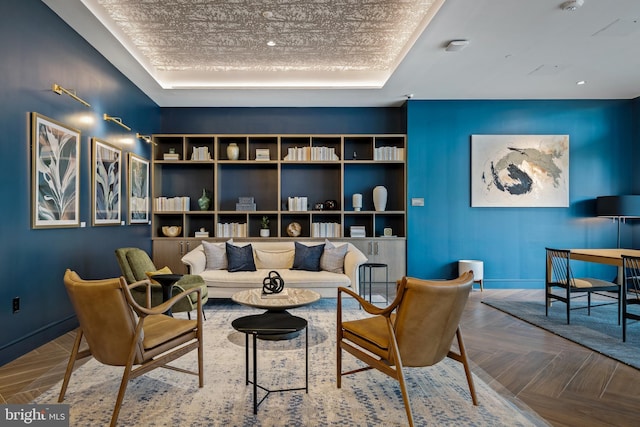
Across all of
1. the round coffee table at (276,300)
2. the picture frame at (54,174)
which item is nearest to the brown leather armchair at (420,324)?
the round coffee table at (276,300)

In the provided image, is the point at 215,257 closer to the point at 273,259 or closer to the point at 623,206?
the point at 273,259

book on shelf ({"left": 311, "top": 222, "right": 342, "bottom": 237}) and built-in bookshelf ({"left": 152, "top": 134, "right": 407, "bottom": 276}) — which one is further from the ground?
built-in bookshelf ({"left": 152, "top": 134, "right": 407, "bottom": 276})

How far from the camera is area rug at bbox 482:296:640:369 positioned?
339cm

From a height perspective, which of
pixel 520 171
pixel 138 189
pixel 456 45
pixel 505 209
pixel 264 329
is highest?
pixel 456 45

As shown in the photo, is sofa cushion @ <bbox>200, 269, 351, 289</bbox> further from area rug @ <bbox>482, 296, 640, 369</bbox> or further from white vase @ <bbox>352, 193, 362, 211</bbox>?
area rug @ <bbox>482, 296, 640, 369</bbox>

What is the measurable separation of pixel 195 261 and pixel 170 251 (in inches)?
64.7

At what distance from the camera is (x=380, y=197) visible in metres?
6.45

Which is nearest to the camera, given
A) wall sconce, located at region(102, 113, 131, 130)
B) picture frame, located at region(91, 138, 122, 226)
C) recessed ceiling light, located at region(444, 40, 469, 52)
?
recessed ceiling light, located at region(444, 40, 469, 52)

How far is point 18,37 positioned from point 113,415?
3194 mm

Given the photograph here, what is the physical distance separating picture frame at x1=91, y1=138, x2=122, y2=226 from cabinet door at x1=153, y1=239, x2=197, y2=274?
1354 mm

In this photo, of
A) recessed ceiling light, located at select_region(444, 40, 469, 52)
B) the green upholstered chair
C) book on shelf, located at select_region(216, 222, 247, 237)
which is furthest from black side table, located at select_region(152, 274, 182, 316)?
recessed ceiling light, located at select_region(444, 40, 469, 52)

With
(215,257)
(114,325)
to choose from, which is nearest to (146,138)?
(215,257)

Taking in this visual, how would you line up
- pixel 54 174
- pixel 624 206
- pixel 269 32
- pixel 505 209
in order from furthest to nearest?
pixel 505 209 → pixel 624 206 → pixel 269 32 → pixel 54 174

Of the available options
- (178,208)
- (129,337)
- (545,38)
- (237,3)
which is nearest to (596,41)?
(545,38)
